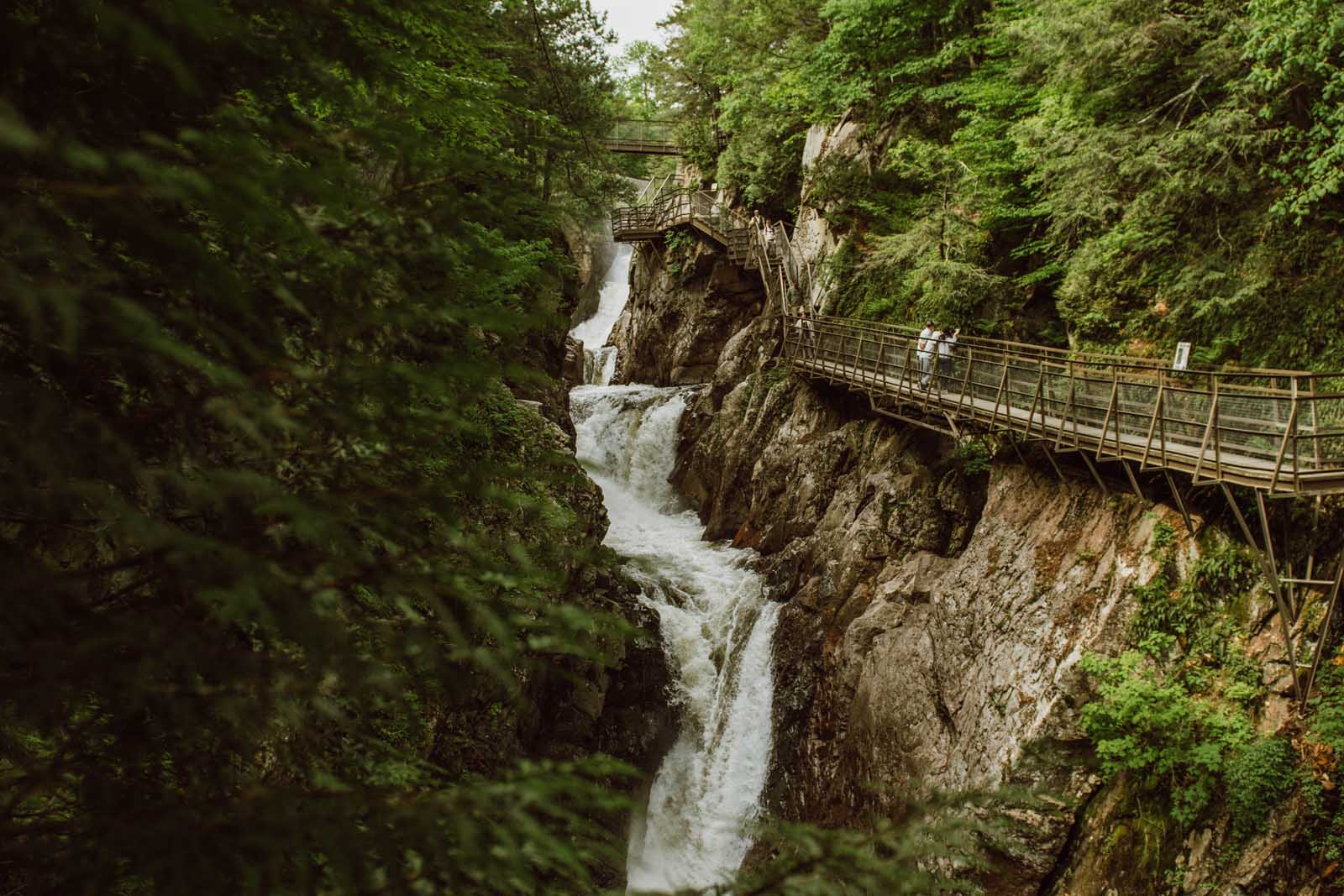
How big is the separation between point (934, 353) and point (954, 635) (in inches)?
202

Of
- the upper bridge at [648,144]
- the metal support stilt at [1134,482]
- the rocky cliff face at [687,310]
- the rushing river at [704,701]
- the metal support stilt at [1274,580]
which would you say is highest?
the upper bridge at [648,144]

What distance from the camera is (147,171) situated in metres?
1.39

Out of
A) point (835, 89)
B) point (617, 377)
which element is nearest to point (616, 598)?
point (835, 89)

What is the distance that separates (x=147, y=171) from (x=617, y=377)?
31.1 meters

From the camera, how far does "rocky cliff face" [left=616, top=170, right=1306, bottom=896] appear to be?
731 cm

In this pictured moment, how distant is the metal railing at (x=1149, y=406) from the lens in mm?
6379

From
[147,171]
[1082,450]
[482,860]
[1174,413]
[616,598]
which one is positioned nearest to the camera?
[147,171]

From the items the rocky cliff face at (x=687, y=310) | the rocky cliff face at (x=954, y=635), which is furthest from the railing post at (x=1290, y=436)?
the rocky cliff face at (x=687, y=310)

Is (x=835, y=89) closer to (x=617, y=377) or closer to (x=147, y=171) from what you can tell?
(x=617, y=377)

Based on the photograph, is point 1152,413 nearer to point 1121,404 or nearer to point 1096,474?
point 1121,404

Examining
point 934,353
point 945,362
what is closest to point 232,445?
point 934,353

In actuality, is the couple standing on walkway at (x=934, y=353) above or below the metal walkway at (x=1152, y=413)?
above

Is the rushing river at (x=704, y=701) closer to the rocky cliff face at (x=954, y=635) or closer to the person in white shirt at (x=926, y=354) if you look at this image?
Result: the rocky cliff face at (x=954, y=635)

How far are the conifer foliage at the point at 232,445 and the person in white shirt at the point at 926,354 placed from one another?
11.4 meters
